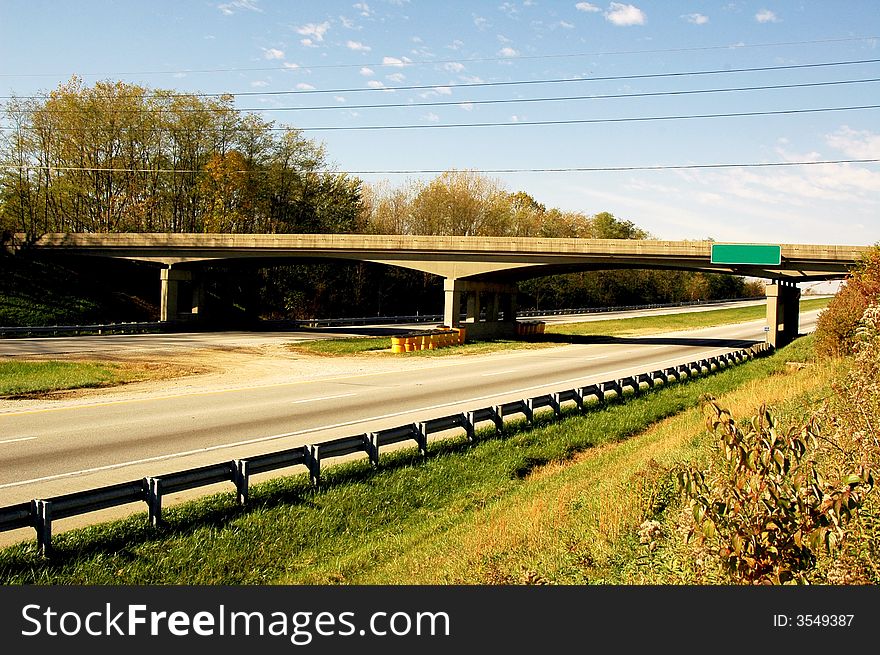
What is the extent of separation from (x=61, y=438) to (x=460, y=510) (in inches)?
386

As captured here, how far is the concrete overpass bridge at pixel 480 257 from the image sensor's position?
4897 centimetres

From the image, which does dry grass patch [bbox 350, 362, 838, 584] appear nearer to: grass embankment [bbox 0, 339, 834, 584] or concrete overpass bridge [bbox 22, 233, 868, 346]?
grass embankment [bbox 0, 339, 834, 584]

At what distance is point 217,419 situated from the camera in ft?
68.0

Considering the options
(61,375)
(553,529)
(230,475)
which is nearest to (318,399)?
(61,375)

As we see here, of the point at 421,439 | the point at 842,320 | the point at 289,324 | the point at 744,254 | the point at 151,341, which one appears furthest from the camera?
the point at 289,324

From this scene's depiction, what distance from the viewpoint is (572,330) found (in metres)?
73.1

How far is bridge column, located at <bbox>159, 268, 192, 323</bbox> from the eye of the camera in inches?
2339

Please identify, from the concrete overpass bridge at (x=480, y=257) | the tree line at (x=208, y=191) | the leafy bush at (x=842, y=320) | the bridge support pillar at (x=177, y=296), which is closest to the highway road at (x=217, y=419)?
the leafy bush at (x=842, y=320)

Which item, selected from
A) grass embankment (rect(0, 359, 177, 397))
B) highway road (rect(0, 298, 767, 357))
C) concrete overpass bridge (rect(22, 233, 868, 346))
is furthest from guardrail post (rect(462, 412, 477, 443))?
concrete overpass bridge (rect(22, 233, 868, 346))

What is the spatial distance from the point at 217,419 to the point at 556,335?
47.8m

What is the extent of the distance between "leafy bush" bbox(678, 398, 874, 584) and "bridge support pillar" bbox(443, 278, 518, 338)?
4680 centimetres

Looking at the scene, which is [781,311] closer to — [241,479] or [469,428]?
[469,428]

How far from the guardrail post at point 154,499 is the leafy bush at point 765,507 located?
8058mm

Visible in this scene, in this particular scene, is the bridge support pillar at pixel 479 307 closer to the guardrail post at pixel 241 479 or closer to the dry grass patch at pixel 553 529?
the dry grass patch at pixel 553 529
